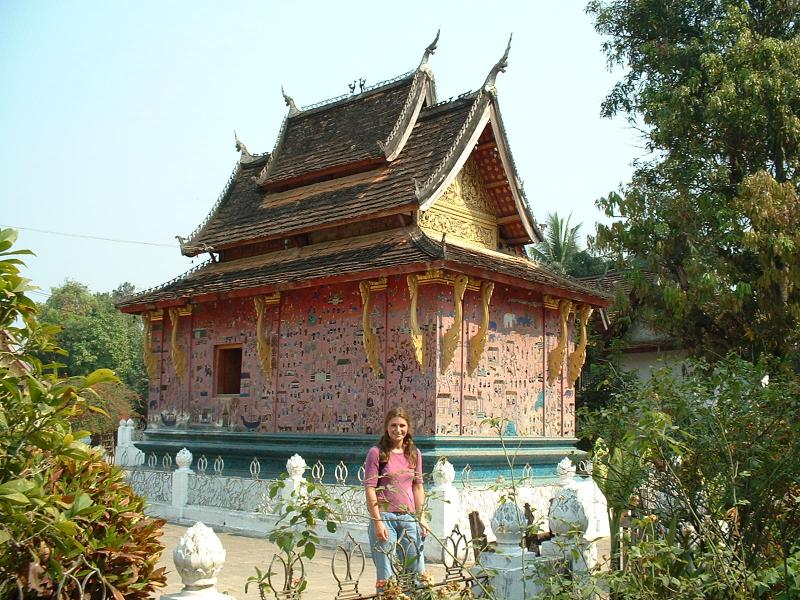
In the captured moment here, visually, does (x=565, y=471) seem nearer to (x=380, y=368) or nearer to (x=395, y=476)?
(x=380, y=368)

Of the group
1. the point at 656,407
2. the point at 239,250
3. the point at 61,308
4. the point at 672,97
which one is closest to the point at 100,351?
the point at 61,308

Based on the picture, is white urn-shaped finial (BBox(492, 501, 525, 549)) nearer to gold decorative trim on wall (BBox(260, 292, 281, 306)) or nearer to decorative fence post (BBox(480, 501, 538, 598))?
decorative fence post (BBox(480, 501, 538, 598))

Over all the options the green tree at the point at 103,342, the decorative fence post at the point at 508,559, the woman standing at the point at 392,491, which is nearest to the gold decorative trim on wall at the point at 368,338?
the woman standing at the point at 392,491

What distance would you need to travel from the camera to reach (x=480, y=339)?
12234mm

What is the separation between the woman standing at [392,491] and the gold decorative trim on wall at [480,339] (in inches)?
229

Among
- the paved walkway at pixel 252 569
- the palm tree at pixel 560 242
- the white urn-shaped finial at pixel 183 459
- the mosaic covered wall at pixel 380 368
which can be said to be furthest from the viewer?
the palm tree at pixel 560 242

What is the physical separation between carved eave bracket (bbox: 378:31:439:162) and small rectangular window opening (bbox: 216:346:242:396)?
436 cm

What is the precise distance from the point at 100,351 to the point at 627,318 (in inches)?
1372

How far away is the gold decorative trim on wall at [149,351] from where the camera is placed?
15727 millimetres

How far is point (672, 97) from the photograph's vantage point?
18.0 metres

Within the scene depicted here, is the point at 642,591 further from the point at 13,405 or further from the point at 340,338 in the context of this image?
the point at 340,338

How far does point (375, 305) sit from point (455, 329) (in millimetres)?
1385

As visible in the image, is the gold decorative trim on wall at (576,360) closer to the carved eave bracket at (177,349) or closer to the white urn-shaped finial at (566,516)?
the carved eave bracket at (177,349)

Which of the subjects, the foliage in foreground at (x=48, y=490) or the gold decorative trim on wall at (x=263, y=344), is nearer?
the foliage in foreground at (x=48, y=490)
